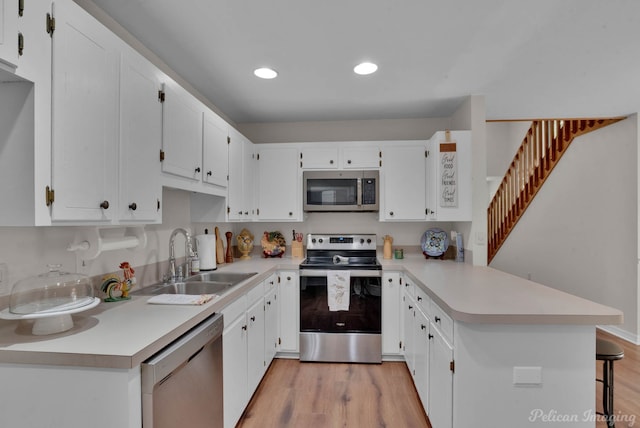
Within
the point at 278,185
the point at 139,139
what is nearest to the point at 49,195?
the point at 139,139

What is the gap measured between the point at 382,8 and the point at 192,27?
1.06m

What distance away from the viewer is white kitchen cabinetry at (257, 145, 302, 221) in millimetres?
3277

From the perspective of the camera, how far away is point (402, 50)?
6.68 ft

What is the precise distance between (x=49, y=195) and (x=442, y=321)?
184 cm

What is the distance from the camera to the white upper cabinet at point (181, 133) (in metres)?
1.74

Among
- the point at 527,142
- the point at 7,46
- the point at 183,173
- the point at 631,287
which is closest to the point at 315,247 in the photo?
the point at 183,173

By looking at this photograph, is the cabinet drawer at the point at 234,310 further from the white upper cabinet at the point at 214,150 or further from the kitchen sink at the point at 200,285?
the white upper cabinet at the point at 214,150

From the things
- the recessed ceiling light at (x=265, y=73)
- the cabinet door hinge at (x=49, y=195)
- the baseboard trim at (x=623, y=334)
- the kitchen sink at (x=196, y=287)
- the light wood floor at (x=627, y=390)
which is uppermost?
the recessed ceiling light at (x=265, y=73)

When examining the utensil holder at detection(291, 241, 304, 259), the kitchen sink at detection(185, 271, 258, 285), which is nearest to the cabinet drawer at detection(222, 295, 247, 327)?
the kitchen sink at detection(185, 271, 258, 285)

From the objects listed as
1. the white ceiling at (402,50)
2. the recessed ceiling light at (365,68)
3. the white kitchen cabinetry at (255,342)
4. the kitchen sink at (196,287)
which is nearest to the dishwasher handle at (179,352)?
the kitchen sink at (196,287)

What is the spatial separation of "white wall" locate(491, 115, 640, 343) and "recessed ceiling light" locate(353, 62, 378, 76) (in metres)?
3.06

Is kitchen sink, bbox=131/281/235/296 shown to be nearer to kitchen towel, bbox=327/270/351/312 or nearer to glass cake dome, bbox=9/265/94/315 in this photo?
glass cake dome, bbox=9/265/94/315

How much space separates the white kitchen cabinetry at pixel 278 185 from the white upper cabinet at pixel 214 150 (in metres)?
0.73

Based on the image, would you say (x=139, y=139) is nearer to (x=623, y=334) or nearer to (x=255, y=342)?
(x=255, y=342)
